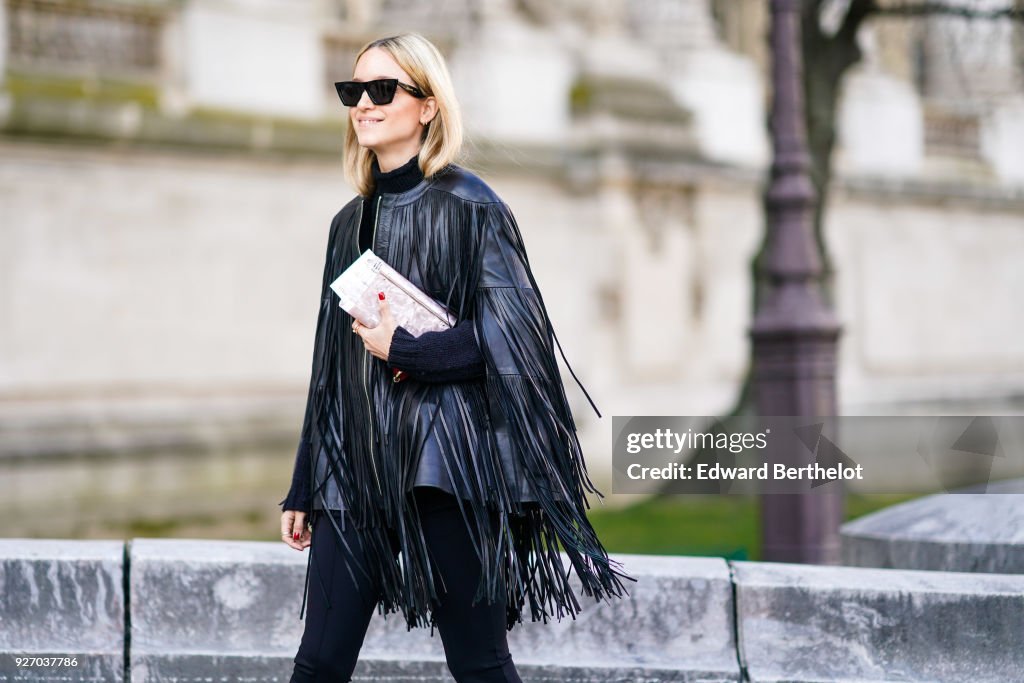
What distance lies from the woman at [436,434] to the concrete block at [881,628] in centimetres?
116

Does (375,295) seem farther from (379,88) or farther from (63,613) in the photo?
(63,613)

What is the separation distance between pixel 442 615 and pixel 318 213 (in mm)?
8508

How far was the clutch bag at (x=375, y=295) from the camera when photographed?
3.18m

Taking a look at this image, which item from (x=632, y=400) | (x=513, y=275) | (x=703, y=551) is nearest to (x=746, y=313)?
(x=632, y=400)

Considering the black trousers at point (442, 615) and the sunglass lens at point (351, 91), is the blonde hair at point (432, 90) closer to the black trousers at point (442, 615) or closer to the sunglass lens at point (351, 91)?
the sunglass lens at point (351, 91)

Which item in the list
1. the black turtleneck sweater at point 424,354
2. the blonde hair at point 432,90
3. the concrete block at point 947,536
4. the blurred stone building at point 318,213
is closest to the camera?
the black turtleneck sweater at point 424,354

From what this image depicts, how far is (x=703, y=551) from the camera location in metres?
9.24

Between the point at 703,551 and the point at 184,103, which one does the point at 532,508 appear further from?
the point at 184,103

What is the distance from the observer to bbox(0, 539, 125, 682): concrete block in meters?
4.21

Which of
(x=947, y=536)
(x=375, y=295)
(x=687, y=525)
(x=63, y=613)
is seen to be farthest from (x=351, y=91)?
(x=687, y=525)

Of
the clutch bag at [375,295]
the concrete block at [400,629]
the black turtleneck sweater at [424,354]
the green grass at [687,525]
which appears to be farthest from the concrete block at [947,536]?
the green grass at [687,525]

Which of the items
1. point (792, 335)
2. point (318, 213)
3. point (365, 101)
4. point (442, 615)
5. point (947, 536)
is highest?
point (318, 213)

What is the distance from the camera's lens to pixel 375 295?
125 inches

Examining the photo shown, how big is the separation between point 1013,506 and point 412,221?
245 centimetres
